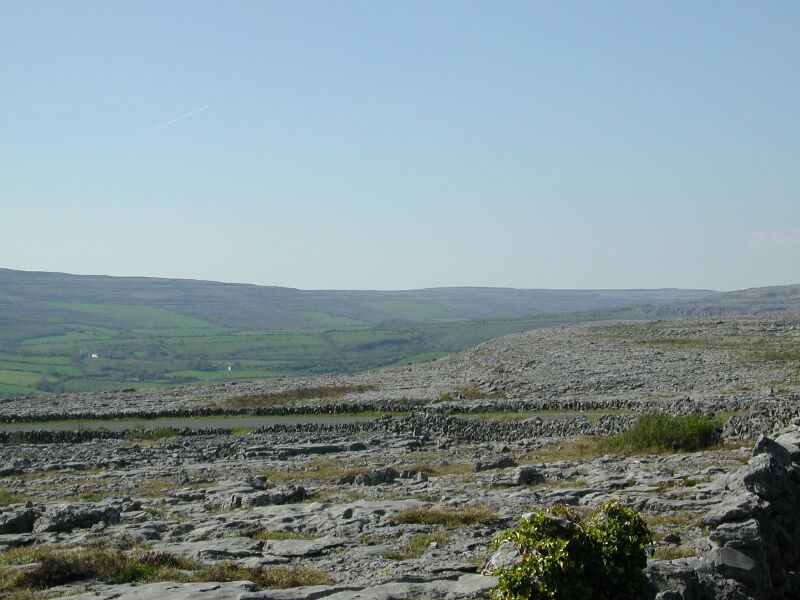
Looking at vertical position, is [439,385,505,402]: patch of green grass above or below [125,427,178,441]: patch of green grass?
above

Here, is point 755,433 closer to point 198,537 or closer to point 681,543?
point 681,543

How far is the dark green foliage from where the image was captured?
30.3 metres

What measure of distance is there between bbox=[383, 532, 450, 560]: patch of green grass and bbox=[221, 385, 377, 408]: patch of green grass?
45890 millimetres

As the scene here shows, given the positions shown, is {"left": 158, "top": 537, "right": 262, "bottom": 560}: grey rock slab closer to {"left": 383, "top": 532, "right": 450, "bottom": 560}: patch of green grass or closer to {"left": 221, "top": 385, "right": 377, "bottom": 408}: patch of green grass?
{"left": 383, "top": 532, "right": 450, "bottom": 560}: patch of green grass

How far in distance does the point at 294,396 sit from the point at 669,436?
134ft

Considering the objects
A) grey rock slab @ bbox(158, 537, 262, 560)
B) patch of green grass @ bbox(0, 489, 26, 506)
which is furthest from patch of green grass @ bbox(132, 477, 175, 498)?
grey rock slab @ bbox(158, 537, 262, 560)

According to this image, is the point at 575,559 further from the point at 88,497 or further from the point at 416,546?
the point at 88,497

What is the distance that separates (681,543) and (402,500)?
8136mm

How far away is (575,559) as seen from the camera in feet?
34.8

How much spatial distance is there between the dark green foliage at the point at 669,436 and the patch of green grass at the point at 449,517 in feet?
41.3

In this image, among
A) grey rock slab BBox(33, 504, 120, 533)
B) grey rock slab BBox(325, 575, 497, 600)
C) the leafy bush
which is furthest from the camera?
grey rock slab BBox(33, 504, 120, 533)

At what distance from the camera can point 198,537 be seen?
1853cm

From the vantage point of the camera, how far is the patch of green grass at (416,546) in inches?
623

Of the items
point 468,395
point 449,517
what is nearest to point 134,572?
point 449,517
